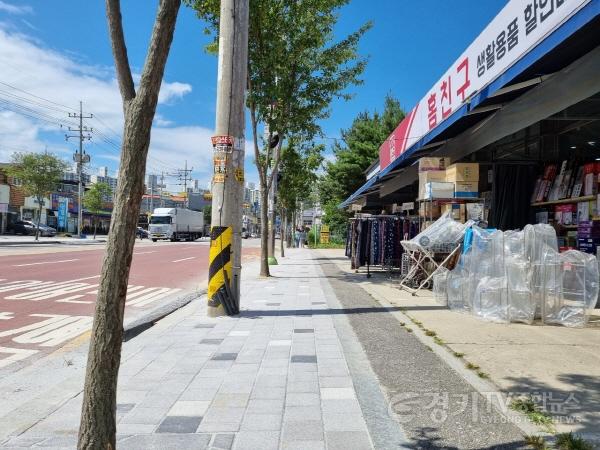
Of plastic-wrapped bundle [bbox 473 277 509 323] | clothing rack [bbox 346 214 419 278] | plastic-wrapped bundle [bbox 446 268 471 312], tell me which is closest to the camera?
plastic-wrapped bundle [bbox 473 277 509 323]

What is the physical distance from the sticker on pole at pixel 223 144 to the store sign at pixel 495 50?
13.3ft

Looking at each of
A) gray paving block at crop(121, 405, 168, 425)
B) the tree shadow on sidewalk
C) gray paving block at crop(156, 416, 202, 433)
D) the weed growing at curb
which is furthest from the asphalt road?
the tree shadow on sidewalk

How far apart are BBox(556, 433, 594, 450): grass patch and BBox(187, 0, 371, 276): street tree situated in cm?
1100

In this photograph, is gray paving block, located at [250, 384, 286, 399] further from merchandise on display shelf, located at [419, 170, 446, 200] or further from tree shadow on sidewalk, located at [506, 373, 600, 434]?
merchandise on display shelf, located at [419, 170, 446, 200]

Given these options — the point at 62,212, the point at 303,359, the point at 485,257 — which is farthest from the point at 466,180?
the point at 62,212

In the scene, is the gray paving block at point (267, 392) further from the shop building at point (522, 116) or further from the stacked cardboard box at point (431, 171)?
the stacked cardboard box at point (431, 171)

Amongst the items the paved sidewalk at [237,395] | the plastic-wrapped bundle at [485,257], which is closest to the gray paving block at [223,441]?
the paved sidewalk at [237,395]

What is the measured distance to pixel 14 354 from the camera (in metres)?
5.51

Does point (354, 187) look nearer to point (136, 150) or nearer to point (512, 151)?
point (512, 151)

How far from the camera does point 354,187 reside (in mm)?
33125

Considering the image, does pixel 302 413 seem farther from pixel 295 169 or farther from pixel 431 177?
pixel 295 169

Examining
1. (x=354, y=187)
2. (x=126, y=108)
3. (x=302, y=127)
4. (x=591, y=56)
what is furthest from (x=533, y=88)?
(x=354, y=187)

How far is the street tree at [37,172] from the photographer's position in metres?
41.0

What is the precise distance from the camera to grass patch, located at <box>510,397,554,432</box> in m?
3.42
